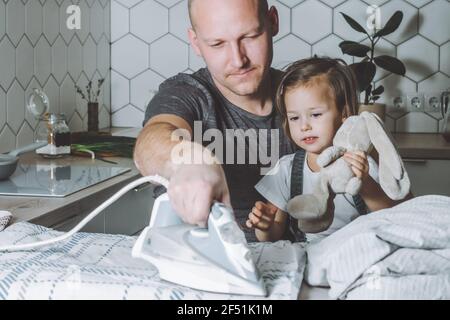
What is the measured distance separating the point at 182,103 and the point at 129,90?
0.12m

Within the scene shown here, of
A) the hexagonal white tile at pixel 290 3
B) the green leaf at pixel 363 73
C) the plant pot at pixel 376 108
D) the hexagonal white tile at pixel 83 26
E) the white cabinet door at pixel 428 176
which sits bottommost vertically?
the white cabinet door at pixel 428 176

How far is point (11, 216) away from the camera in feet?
1.98

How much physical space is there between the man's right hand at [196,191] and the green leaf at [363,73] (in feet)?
0.80

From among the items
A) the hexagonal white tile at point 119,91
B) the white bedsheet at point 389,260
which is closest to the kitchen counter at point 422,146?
the white bedsheet at point 389,260

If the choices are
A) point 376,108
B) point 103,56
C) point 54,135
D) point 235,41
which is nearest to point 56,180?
point 54,135

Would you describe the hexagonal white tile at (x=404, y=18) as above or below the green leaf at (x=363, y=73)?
above

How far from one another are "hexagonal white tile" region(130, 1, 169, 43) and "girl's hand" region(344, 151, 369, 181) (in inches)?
10.0

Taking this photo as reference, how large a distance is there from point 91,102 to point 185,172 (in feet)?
1.03

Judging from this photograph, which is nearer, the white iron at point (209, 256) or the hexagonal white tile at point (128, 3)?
the white iron at point (209, 256)

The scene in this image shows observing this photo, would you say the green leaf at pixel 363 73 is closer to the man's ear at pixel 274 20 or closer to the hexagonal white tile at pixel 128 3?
the man's ear at pixel 274 20

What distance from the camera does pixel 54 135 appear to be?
730 millimetres

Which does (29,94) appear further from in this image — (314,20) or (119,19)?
(314,20)

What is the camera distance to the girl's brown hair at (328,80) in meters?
0.63
